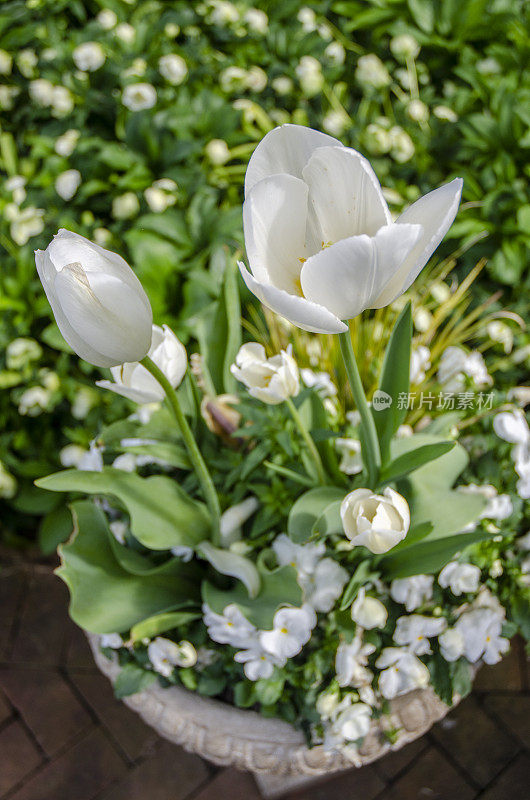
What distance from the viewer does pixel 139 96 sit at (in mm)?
1736

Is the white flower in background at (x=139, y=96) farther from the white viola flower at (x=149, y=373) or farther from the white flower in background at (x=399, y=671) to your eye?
the white flower in background at (x=399, y=671)

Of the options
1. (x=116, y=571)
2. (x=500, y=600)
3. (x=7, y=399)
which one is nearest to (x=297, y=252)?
(x=116, y=571)

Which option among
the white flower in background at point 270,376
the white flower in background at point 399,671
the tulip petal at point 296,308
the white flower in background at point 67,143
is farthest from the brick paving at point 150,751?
the tulip petal at point 296,308

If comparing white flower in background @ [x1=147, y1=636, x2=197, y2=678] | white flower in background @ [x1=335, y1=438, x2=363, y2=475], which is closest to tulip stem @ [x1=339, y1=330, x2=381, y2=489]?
white flower in background @ [x1=335, y1=438, x2=363, y2=475]

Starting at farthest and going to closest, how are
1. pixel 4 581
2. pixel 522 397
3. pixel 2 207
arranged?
pixel 4 581 < pixel 2 207 < pixel 522 397

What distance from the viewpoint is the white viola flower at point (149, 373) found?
0.79 meters

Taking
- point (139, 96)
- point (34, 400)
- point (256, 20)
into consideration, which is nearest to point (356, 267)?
point (34, 400)

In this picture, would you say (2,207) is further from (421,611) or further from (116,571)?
(421,611)

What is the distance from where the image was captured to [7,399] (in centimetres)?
172

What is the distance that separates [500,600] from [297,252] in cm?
70

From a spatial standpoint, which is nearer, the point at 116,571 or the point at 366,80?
the point at 116,571

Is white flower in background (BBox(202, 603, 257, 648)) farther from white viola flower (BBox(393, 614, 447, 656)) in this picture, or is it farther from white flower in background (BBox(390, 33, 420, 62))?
white flower in background (BBox(390, 33, 420, 62))

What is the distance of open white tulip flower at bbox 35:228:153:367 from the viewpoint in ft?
1.98

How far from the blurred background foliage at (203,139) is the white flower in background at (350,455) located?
358mm
